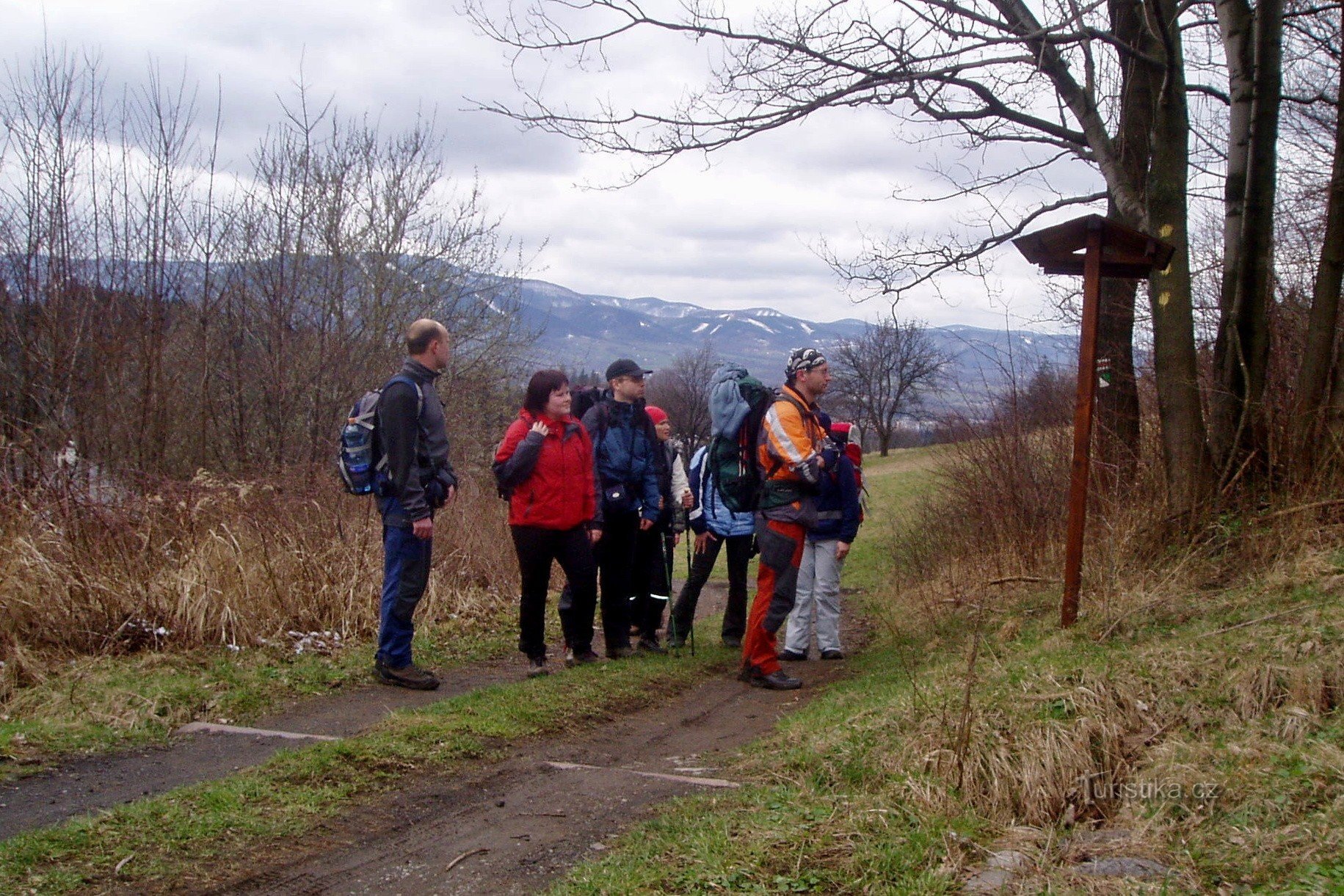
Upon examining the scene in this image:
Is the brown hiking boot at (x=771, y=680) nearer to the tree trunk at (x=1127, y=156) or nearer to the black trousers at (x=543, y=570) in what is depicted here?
the black trousers at (x=543, y=570)

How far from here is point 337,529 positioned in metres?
9.38

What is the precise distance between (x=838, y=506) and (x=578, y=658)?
2.36m

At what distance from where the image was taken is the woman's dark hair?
290 inches

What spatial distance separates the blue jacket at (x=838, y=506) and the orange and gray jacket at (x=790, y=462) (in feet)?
4.47

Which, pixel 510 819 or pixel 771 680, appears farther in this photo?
pixel 771 680

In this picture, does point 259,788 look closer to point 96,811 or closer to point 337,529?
point 96,811

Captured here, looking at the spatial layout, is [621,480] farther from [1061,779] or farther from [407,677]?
[1061,779]

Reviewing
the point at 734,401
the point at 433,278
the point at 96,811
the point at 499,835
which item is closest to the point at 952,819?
the point at 499,835

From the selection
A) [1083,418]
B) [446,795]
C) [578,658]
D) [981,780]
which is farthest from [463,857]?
[1083,418]

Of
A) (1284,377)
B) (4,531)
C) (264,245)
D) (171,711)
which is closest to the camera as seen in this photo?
(171,711)

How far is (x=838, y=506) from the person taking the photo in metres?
8.84

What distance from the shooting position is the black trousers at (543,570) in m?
7.44

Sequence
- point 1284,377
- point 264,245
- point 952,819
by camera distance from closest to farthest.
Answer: point 952,819
point 1284,377
point 264,245

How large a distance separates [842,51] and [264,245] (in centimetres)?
1026
